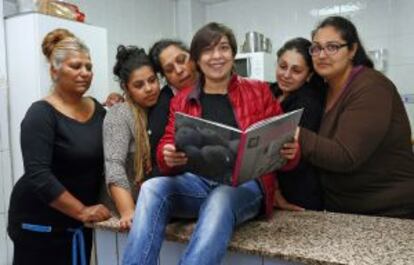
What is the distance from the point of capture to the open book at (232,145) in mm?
953

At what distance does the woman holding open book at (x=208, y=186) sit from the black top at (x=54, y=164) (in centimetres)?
33

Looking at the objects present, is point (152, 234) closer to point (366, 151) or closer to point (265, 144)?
point (265, 144)

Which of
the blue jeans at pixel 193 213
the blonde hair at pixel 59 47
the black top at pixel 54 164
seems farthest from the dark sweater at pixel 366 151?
the blonde hair at pixel 59 47

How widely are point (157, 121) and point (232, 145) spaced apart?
1.74ft

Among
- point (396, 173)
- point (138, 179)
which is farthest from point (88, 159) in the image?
point (396, 173)

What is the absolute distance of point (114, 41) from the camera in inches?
126

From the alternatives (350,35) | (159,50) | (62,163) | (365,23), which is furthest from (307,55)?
(365,23)

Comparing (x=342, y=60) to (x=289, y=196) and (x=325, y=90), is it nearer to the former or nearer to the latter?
(x=325, y=90)

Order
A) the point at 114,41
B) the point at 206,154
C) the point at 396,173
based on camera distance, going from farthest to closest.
A: the point at 114,41, the point at 396,173, the point at 206,154

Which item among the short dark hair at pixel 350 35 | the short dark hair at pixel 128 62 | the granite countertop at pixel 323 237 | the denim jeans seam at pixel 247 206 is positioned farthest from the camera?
the short dark hair at pixel 128 62

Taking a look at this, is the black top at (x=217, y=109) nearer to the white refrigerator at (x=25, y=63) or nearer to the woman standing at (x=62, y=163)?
the woman standing at (x=62, y=163)

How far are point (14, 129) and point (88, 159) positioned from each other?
1113mm

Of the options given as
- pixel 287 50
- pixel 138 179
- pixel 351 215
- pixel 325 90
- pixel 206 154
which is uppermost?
pixel 287 50

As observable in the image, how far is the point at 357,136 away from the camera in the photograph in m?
1.19
